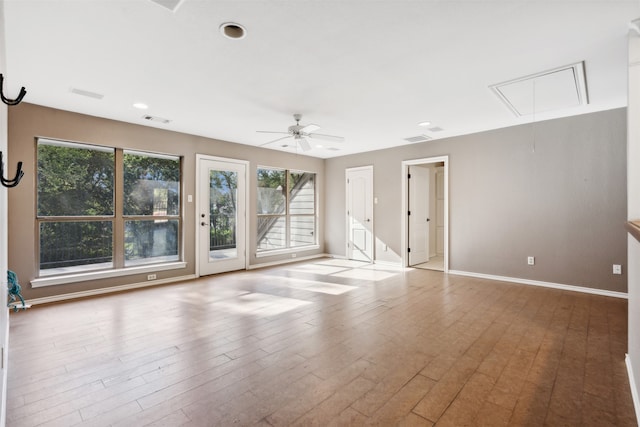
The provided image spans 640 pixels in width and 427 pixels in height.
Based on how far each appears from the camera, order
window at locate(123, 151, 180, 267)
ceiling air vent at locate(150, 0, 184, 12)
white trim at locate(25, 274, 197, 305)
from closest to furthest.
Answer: ceiling air vent at locate(150, 0, 184, 12) → white trim at locate(25, 274, 197, 305) → window at locate(123, 151, 180, 267)

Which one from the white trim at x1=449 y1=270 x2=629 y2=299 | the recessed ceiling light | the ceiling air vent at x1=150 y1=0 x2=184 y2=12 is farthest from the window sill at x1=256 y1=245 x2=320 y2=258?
the ceiling air vent at x1=150 y1=0 x2=184 y2=12

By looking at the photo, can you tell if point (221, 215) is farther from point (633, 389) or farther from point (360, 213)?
point (633, 389)

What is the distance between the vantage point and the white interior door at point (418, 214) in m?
6.61

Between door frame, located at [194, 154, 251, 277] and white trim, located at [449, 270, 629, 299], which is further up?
door frame, located at [194, 154, 251, 277]

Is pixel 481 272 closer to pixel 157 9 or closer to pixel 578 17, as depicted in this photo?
pixel 578 17

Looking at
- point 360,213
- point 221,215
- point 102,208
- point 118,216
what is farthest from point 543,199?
point 102,208

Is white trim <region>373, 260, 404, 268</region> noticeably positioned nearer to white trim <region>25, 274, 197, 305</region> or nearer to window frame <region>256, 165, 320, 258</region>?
window frame <region>256, 165, 320, 258</region>

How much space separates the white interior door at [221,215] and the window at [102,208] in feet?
1.45

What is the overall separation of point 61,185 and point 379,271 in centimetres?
527

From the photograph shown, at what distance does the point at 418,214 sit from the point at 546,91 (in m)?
3.57

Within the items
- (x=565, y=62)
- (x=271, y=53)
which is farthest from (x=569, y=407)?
(x=271, y=53)

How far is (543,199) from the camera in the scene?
4.78 meters

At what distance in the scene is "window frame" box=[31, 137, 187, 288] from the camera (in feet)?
13.4

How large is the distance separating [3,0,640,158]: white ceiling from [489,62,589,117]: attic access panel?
0.10m
